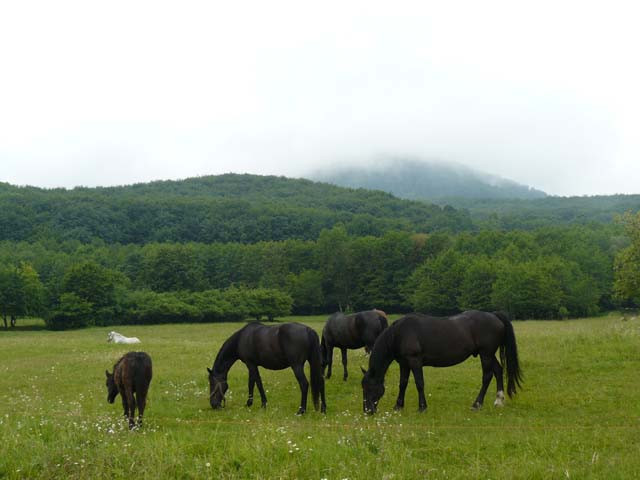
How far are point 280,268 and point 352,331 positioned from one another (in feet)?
298

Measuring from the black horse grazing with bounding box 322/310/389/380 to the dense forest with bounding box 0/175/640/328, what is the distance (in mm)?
43592

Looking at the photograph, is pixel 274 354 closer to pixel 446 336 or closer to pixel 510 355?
pixel 446 336

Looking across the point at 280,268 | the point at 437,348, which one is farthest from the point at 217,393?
the point at 280,268

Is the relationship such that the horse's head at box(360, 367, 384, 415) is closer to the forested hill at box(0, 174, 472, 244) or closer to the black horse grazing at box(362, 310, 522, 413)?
the black horse grazing at box(362, 310, 522, 413)

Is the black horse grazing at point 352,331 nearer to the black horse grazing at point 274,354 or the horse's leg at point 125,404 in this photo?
the black horse grazing at point 274,354

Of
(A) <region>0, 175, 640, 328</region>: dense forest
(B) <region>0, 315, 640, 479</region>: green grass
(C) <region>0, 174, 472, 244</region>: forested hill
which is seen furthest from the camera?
(C) <region>0, 174, 472, 244</region>: forested hill

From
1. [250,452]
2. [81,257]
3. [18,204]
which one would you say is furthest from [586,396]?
[18,204]

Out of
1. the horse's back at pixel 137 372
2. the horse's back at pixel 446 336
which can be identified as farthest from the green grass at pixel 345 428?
the horse's back at pixel 446 336

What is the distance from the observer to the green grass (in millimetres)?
7512

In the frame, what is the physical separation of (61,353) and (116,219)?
464ft

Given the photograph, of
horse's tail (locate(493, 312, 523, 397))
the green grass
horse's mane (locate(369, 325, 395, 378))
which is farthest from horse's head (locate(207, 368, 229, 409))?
horse's tail (locate(493, 312, 523, 397))

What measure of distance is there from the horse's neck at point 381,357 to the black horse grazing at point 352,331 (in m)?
4.40

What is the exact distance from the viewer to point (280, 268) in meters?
108

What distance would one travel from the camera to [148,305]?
7425cm
